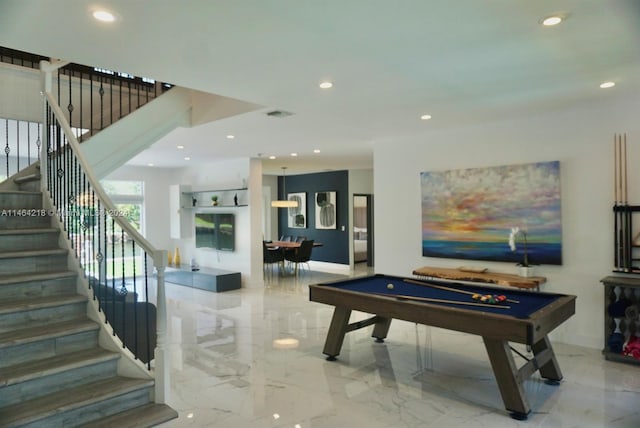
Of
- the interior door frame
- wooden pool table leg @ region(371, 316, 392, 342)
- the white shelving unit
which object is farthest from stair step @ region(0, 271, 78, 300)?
the interior door frame

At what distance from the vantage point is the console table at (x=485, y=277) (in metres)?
4.65

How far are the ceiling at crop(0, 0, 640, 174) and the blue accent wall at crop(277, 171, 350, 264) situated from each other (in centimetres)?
643

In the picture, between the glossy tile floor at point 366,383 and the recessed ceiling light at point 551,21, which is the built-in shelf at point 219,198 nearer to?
the glossy tile floor at point 366,383

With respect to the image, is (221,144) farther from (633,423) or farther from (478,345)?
(633,423)

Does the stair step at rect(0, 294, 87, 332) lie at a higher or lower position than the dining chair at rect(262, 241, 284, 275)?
higher

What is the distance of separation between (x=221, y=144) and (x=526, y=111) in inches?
177

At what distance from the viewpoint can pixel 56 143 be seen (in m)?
4.14

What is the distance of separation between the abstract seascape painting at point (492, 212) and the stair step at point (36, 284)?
4.37 meters

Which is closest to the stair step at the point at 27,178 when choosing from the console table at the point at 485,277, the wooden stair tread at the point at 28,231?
the wooden stair tread at the point at 28,231

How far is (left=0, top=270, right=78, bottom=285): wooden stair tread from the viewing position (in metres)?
3.23

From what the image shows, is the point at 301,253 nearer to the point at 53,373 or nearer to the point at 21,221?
the point at 21,221

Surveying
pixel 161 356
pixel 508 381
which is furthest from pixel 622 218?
pixel 161 356

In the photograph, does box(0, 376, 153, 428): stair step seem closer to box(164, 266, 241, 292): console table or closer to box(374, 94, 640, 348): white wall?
box(374, 94, 640, 348): white wall

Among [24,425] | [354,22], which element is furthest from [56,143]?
[354,22]
